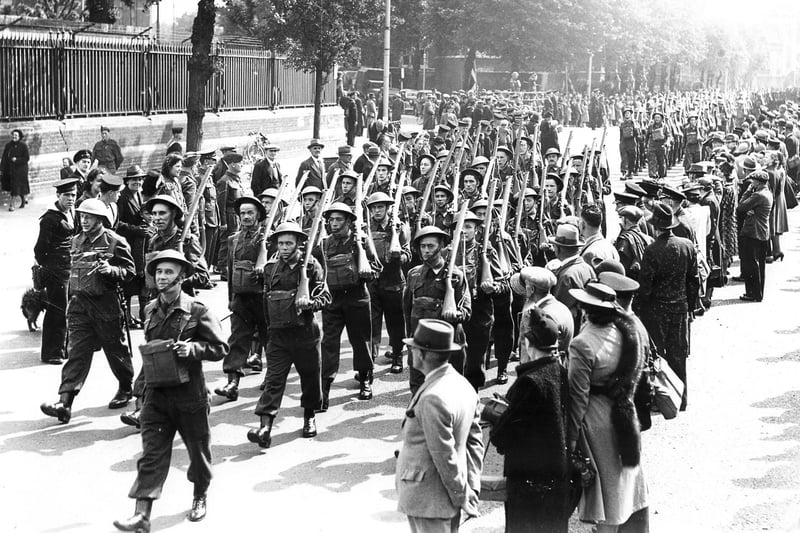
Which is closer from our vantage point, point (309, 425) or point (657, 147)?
point (309, 425)

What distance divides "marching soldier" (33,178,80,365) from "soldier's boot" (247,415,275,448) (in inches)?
134

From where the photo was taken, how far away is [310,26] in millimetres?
26578

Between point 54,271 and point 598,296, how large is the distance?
693cm

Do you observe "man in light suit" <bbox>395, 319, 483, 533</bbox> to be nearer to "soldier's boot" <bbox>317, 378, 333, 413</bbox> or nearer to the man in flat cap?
"soldier's boot" <bbox>317, 378, 333, 413</bbox>

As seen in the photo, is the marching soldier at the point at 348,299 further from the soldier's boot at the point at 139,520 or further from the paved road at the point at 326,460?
the soldier's boot at the point at 139,520

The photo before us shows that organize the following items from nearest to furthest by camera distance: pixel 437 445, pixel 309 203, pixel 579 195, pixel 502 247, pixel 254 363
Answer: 1. pixel 437 445
2. pixel 502 247
3. pixel 254 363
4. pixel 309 203
5. pixel 579 195

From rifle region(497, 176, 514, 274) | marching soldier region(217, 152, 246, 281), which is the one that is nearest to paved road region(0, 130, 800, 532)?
Result: rifle region(497, 176, 514, 274)

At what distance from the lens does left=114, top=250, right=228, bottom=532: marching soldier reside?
6949 mm

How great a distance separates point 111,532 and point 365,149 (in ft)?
32.7

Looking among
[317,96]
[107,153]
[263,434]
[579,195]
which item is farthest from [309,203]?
[317,96]

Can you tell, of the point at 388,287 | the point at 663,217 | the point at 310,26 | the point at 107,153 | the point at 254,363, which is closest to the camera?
the point at 663,217

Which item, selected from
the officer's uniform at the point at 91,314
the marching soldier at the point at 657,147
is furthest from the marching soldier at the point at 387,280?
the marching soldier at the point at 657,147

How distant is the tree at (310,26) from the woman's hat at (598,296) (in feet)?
67.2

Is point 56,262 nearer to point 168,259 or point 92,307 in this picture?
point 92,307
